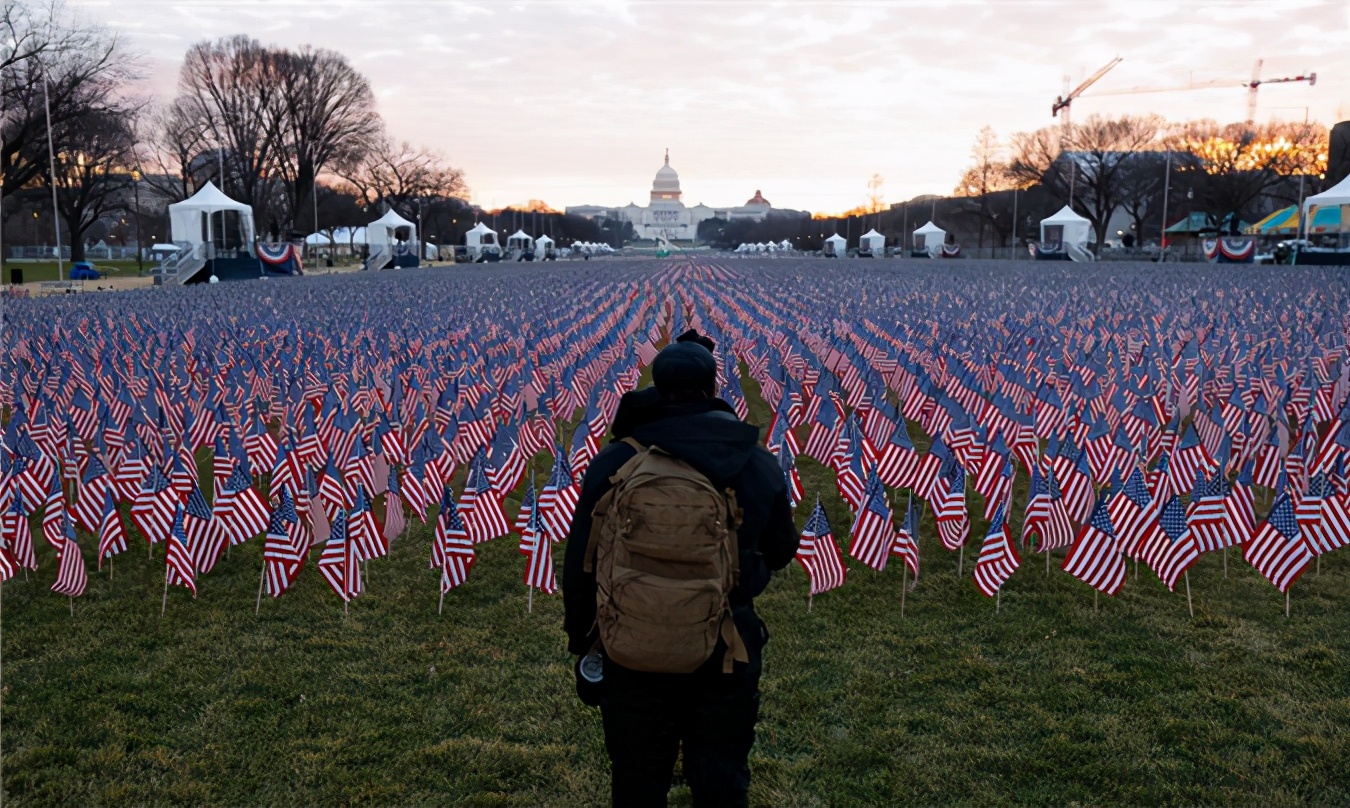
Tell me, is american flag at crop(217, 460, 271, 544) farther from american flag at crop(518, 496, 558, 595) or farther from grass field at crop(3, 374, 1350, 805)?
american flag at crop(518, 496, 558, 595)

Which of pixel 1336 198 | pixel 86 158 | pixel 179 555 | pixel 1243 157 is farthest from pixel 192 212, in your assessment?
pixel 1243 157

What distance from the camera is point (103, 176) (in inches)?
2549

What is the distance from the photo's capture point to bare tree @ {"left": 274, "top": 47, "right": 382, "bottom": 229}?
69562 millimetres

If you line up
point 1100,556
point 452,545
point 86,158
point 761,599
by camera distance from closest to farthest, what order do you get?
point 1100,556, point 452,545, point 761,599, point 86,158

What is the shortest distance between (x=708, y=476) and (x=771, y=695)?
317 centimetres

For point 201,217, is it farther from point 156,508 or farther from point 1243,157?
point 1243,157

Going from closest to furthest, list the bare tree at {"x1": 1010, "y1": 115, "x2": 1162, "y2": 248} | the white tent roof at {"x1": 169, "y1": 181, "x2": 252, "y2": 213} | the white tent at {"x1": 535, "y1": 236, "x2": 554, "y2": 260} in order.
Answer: the white tent roof at {"x1": 169, "y1": 181, "x2": 252, "y2": 213} < the bare tree at {"x1": 1010, "y1": 115, "x2": 1162, "y2": 248} < the white tent at {"x1": 535, "y1": 236, "x2": 554, "y2": 260}

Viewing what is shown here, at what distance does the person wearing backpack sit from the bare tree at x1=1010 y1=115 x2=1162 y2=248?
8538 cm

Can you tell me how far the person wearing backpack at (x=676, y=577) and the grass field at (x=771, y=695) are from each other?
64.6 inches

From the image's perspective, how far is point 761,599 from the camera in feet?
25.6

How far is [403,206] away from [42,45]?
62224 mm

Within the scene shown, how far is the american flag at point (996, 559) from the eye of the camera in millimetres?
7328

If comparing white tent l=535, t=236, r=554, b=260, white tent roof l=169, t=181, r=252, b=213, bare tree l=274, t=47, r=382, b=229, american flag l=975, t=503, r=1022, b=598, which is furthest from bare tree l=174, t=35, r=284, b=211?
american flag l=975, t=503, r=1022, b=598

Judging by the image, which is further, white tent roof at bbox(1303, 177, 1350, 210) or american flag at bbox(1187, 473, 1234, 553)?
white tent roof at bbox(1303, 177, 1350, 210)
